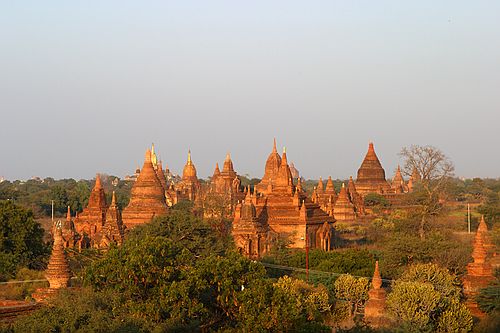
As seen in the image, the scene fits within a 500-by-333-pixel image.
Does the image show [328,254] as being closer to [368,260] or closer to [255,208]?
[368,260]

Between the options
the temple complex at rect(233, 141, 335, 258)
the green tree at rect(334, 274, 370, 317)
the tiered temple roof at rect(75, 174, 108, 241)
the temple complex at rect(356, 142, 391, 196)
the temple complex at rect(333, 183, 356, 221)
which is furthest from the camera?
the temple complex at rect(356, 142, 391, 196)

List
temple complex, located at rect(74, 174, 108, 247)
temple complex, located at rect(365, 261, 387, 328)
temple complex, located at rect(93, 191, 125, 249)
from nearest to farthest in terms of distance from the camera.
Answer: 1. temple complex, located at rect(365, 261, 387, 328)
2. temple complex, located at rect(93, 191, 125, 249)
3. temple complex, located at rect(74, 174, 108, 247)

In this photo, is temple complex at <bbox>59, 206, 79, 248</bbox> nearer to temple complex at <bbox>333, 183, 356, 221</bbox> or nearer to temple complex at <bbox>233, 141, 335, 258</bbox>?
temple complex at <bbox>233, 141, 335, 258</bbox>

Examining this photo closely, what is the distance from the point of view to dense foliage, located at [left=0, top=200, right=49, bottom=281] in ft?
101

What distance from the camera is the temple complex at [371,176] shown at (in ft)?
225

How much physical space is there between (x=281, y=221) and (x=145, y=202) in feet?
35.1

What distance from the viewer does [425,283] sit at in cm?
2425

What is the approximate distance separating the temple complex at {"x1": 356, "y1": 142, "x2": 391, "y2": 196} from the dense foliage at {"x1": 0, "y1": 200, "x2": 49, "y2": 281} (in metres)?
39.8

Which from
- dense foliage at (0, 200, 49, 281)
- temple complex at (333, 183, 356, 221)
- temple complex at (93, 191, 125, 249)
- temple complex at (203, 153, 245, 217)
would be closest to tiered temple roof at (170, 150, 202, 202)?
temple complex at (203, 153, 245, 217)

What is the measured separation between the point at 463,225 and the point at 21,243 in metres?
33.8

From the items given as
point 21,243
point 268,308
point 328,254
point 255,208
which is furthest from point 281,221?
point 268,308

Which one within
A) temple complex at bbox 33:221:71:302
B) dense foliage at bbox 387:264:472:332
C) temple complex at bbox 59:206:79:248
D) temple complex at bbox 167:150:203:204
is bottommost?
dense foliage at bbox 387:264:472:332

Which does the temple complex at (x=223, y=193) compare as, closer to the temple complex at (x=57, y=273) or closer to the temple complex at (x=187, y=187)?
the temple complex at (x=187, y=187)

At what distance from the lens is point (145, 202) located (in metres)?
47.5
